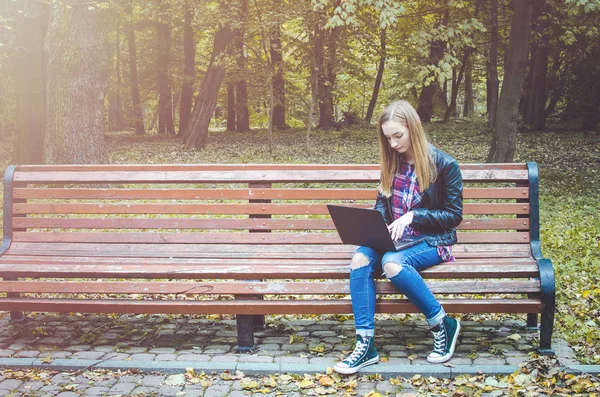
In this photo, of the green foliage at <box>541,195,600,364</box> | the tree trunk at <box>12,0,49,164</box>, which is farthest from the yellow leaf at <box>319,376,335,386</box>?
the tree trunk at <box>12,0,49,164</box>

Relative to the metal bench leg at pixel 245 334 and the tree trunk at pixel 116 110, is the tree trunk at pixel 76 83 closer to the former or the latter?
the metal bench leg at pixel 245 334

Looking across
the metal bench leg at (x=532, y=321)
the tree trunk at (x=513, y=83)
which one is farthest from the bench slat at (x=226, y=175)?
the tree trunk at (x=513, y=83)

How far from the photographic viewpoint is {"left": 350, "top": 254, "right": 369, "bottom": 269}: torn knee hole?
13.1ft

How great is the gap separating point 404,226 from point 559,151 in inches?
498

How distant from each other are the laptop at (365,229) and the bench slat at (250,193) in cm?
55

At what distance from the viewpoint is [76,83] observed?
33.5 ft

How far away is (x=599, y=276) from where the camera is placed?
5.79 m

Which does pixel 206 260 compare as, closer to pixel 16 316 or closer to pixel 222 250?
pixel 222 250

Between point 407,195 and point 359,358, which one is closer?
point 359,358

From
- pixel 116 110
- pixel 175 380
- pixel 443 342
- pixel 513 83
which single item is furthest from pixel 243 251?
pixel 116 110

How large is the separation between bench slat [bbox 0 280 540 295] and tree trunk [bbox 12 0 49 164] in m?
10.6

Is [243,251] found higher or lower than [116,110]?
lower

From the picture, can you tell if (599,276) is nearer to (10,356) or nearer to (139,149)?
(10,356)

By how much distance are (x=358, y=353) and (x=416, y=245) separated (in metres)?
0.77
